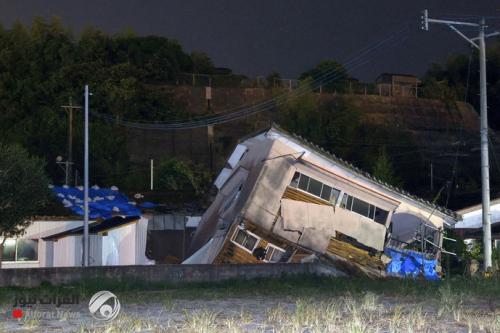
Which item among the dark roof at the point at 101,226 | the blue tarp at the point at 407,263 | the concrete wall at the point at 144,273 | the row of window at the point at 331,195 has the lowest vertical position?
the blue tarp at the point at 407,263

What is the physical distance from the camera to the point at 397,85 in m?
82.7

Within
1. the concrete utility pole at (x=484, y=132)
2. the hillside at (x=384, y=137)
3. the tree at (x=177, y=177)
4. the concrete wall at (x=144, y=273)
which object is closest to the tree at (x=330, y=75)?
the hillside at (x=384, y=137)

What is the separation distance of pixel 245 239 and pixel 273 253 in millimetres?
1258

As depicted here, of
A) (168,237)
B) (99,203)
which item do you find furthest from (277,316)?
(99,203)

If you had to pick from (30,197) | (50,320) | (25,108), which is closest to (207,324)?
(50,320)

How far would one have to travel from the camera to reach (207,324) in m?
11.8

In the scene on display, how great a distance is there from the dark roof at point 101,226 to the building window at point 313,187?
8063 millimetres

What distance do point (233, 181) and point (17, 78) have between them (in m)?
38.1

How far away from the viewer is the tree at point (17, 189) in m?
30.7

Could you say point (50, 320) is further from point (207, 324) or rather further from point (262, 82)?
point (262, 82)

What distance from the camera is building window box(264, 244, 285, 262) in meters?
30.9

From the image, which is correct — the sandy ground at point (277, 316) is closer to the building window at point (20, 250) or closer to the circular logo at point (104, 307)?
the circular logo at point (104, 307)

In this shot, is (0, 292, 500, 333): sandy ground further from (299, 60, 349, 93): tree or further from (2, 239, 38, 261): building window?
(299, 60, 349, 93): tree

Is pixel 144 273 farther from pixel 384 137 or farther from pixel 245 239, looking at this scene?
pixel 384 137
